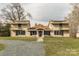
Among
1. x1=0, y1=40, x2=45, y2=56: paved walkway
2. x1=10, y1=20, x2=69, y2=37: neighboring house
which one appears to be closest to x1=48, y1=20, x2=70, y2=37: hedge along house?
→ x1=10, y1=20, x2=69, y2=37: neighboring house

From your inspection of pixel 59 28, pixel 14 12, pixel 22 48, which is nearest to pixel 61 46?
pixel 59 28

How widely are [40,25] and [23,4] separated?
0.24 m

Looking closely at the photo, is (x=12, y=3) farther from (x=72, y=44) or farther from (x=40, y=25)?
(x=72, y=44)

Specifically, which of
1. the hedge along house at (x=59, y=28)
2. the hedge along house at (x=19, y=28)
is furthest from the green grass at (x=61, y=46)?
the hedge along house at (x=19, y=28)

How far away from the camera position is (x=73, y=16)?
16.9 ft

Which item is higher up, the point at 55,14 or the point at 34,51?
the point at 55,14

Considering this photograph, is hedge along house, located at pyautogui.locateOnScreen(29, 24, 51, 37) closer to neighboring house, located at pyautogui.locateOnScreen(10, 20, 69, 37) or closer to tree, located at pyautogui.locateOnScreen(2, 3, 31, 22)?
neighboring house, located at pyautogui.locateOnScreen(10, 20, 69, 37)

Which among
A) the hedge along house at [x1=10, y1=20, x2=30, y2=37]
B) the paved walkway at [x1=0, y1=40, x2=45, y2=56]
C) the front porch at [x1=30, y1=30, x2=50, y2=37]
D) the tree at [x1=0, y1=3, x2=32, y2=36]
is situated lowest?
the paved walkway at [x1=0, y1=40, x2=45, y2=56]

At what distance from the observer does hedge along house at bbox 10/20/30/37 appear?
5160 mm

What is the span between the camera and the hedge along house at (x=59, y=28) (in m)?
5.15

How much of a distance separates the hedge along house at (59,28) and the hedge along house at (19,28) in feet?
0.68

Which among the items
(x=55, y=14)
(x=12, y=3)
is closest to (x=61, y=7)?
(x=55, y=14)

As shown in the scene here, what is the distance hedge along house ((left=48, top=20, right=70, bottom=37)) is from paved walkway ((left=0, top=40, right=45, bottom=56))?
16 cm

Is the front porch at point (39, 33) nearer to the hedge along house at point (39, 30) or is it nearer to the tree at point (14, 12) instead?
the hedge along house at point (39, 30)
